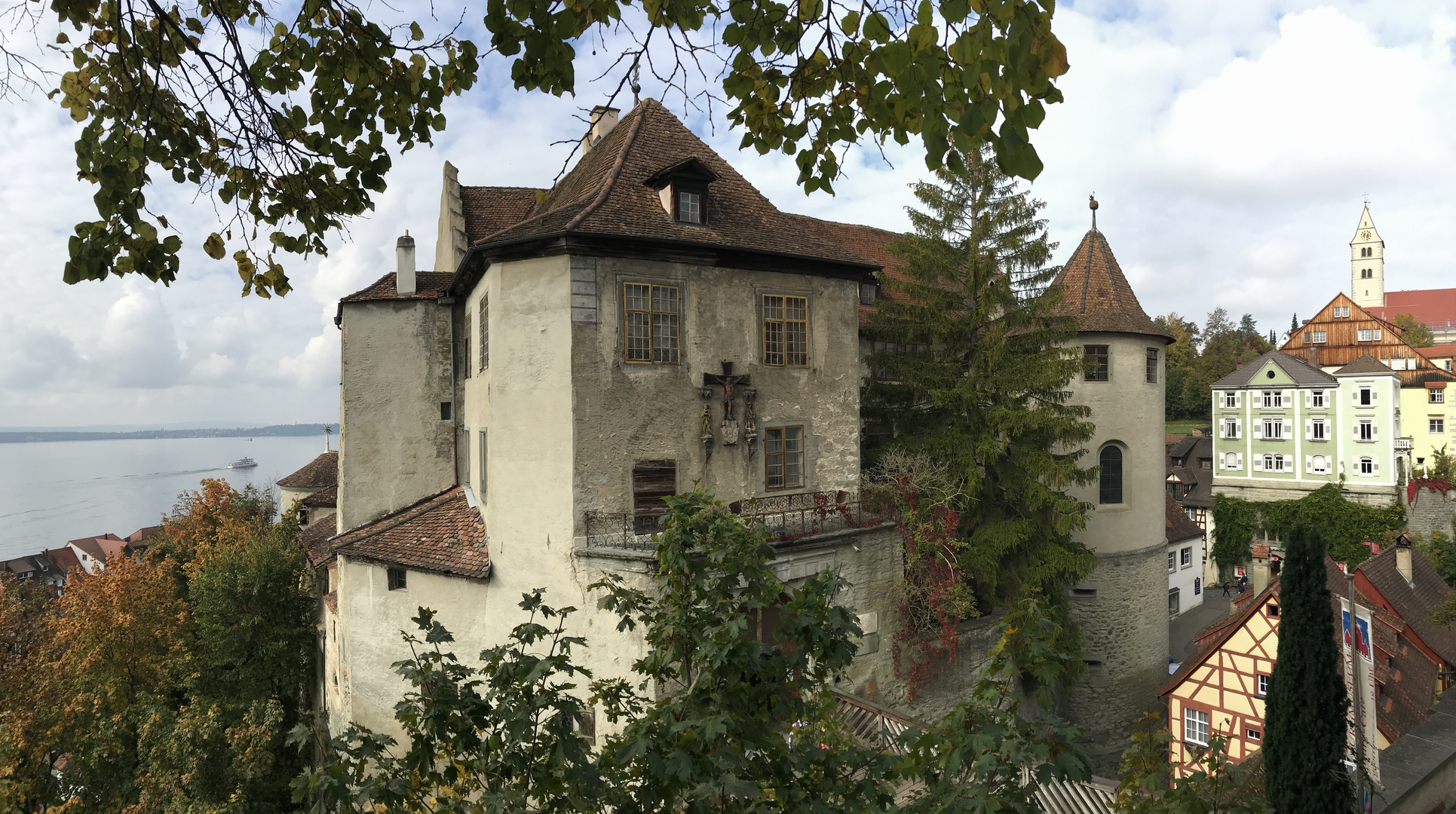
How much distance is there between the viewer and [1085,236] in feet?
69.4

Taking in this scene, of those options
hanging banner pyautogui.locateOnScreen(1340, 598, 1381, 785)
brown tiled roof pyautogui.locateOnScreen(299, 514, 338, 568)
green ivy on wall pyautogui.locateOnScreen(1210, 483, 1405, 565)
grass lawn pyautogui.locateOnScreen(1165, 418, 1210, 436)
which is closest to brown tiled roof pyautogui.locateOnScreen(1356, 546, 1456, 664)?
hanging banner pyautogui.locateOnScreen(1340, 598, 1381, 785)

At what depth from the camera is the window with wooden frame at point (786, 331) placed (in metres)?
13.3

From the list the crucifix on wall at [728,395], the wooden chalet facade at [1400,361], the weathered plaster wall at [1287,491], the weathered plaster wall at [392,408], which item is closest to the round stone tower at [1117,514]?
the crucifix on wall at [728,395]

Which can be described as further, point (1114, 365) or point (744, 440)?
point (1114, 365)

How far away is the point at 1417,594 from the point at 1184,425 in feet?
159

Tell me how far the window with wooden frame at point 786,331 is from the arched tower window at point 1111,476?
11264 mm

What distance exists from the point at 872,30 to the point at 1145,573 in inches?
858

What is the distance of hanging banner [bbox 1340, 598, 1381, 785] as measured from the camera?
9.41 metres

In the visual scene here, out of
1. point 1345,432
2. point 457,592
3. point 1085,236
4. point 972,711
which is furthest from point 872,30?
point 1345,432

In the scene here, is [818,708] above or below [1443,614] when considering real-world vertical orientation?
above

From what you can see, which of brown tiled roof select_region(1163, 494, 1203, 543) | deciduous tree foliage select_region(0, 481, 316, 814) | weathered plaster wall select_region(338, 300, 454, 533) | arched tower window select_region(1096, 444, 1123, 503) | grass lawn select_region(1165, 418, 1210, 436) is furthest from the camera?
grass lawn select_region(1165, 418, 1210, 436)

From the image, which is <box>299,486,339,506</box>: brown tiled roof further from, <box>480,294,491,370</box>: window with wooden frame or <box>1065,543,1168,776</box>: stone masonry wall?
<box>1065,543,1168,776</box>: stone masonry wall

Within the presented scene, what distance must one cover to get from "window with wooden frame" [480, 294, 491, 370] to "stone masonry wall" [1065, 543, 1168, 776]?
653 inches

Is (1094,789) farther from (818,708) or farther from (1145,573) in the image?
(1145,573)
